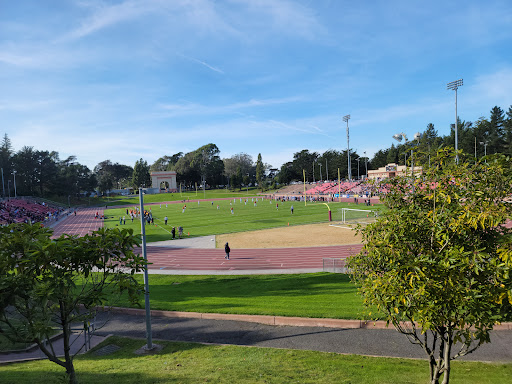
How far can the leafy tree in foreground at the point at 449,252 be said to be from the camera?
4348mm

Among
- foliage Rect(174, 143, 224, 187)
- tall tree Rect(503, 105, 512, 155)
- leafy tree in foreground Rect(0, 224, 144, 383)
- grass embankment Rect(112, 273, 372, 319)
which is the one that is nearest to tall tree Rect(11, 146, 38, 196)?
foliage Rect(174, 143, 224, 187)

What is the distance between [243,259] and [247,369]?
15044 millimetres

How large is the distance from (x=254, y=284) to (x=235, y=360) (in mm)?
8517

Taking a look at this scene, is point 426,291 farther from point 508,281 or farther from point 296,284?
point 296,284

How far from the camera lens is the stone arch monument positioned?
122 meters

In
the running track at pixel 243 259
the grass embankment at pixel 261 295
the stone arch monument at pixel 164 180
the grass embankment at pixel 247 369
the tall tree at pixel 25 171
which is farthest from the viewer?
the stone arch monument at pixel 164 180

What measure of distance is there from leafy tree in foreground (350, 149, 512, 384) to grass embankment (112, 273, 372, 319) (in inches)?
236

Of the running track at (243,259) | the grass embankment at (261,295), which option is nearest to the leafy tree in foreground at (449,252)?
the grass embankment at (261,295)

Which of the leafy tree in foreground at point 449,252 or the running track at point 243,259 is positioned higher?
the leafy tree in foreground at point 449,252

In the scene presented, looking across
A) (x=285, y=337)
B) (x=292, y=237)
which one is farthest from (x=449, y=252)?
(x=292, y=237)

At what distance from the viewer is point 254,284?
55.7 feet

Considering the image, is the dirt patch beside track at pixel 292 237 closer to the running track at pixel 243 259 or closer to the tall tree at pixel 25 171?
the running track at pixel 243 259

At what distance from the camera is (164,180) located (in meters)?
124

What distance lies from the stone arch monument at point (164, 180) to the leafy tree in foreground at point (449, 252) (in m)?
121
